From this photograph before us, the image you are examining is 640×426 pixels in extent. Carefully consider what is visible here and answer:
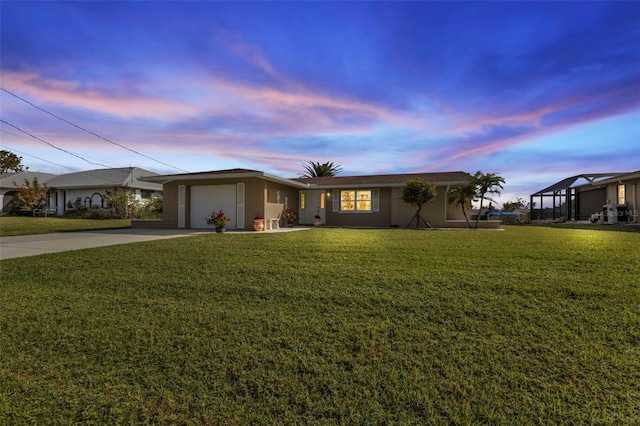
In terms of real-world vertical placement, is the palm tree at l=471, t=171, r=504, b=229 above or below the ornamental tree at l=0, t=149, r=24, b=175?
below

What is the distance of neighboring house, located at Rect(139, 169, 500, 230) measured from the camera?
47.5ft

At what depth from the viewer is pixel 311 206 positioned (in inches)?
725

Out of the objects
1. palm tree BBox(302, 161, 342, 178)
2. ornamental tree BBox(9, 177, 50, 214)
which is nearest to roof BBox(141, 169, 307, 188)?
ornamental tree BBox(9, 177, 50, 214)

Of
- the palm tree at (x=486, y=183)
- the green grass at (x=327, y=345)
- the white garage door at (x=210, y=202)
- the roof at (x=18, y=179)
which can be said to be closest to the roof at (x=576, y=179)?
the palm tree at (x=486, y=183)

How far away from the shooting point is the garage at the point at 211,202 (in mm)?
14820

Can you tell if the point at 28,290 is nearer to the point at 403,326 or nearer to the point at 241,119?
the point at 403,326

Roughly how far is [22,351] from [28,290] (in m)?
2.36

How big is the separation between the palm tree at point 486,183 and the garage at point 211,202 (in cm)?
1111

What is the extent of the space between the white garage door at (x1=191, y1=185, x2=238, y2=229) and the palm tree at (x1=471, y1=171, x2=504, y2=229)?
11.4 meters

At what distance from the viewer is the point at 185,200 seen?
615 inches

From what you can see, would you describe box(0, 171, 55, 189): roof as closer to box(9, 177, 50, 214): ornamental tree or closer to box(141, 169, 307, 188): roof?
box(9, 177, 50, 214): ornamental tree

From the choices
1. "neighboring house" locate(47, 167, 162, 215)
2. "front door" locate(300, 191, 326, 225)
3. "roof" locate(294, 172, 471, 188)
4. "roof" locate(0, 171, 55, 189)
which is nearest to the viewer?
"roof" locate(294, 172, 471, 188)

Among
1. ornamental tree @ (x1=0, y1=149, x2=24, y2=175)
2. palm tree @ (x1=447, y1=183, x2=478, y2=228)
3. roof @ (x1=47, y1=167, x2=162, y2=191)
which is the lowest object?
palm tree @ (x1=447, y1=183, x2=478, y2=228)

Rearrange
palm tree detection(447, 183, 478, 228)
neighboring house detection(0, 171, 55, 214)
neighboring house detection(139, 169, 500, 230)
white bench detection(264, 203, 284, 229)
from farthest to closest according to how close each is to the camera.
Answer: neighboring house detection(0, 171, 55, 214) < palm tree detection(447, 183, 478, 228) < white bench detection(264, 203, 284, 229) < neighboring house detection(139, 169, 500, 230)
